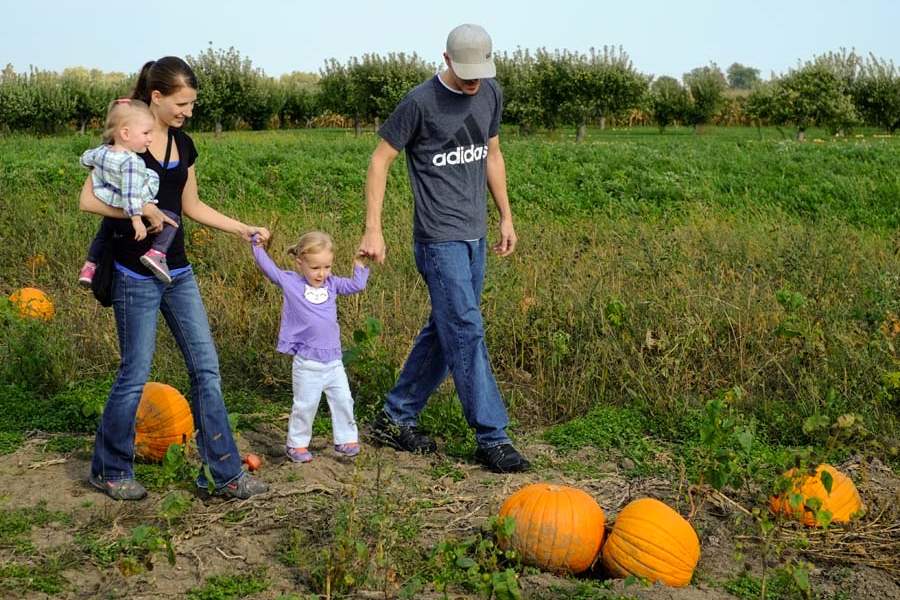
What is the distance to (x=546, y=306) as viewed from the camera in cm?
736

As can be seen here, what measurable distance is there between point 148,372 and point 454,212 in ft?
5.49

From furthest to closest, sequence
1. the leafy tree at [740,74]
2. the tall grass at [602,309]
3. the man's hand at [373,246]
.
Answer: the leafy tree at [740,74], the tall grass at [602,309], the man's hand at [373,246]

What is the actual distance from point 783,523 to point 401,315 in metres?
3.49

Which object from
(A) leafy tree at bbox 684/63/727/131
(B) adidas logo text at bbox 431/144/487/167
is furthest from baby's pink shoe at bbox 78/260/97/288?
(A) leafy tree at bbox 684/63/727/131

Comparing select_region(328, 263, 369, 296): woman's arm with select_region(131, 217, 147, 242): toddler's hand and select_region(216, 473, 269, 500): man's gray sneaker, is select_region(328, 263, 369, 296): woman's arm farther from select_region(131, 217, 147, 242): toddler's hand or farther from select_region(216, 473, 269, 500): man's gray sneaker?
select_region(131, 217, 147, 242): toddler's hand

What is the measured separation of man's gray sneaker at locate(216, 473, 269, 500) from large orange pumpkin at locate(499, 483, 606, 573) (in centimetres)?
128

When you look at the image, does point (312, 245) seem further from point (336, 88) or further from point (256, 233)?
point (336, 88)

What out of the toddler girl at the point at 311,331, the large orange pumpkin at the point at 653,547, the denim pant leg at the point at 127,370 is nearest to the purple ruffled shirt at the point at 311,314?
the toddler girl at the point at 311,331

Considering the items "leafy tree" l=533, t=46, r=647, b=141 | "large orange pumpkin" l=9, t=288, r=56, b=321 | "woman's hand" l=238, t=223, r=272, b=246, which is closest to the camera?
"woman's hand" l=238, t=223, r=272, b=246

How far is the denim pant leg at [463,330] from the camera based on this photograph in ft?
17.9

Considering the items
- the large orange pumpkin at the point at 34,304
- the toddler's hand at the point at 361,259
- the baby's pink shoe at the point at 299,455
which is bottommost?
the baby's pink shoe at the point at 299,455

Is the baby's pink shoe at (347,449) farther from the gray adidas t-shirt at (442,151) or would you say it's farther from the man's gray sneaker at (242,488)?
the gray adidas t-shirt at (442,151)

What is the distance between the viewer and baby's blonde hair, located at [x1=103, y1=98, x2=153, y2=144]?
4566 mm

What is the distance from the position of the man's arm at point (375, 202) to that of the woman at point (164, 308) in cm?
53
